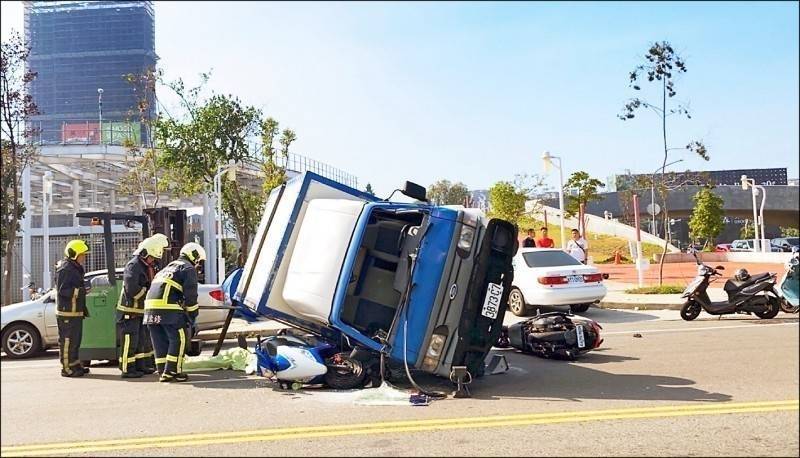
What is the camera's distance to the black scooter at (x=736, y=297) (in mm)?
10531

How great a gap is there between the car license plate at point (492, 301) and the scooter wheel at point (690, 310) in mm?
6925

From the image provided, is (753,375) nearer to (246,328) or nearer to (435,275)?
(435,275)

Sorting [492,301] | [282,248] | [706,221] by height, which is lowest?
[492,301]

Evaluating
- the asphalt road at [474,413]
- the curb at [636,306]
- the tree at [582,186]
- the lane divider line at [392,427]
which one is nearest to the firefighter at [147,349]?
the asphalt road at [474,413]

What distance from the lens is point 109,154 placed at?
26.6 meters

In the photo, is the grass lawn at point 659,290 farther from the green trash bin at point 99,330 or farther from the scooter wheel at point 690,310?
the green trash bin at point 99,330

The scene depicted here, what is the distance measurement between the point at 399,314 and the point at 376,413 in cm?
108

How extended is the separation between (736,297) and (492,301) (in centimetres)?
663

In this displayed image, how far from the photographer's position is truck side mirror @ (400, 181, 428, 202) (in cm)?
709

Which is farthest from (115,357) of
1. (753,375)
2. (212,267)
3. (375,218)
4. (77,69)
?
(77,69)

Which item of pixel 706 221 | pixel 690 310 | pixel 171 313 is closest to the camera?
pixel 171 313

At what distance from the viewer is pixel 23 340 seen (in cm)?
1103

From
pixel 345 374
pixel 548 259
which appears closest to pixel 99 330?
pixel 345 374

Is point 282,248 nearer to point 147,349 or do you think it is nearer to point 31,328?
point 147,349
